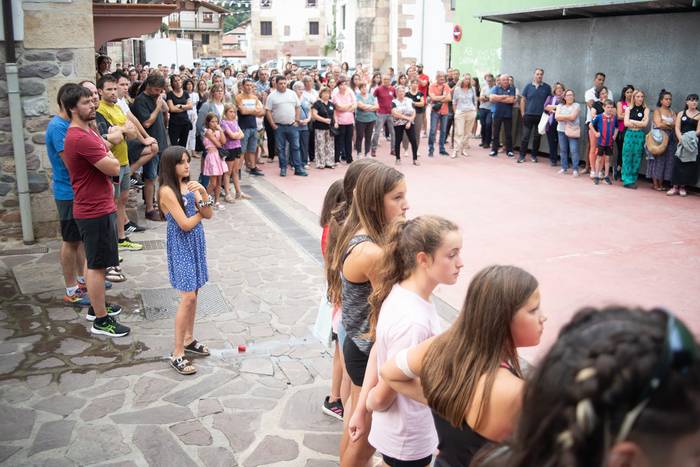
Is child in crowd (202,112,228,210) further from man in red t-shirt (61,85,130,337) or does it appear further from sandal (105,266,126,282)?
man in red t-shirt (61,85,130,337)

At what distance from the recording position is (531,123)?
1484cm

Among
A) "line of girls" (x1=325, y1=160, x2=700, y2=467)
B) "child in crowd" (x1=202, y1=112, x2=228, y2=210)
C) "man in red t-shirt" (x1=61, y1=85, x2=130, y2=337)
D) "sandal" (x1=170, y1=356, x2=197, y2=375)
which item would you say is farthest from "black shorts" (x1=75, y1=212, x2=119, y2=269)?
"child in crowd" (x1=202, y1=112, x2=228, y2=210)

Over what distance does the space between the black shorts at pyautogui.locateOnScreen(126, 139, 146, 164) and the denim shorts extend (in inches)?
137

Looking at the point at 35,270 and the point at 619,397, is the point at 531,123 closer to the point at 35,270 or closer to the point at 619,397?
the point at 35,270

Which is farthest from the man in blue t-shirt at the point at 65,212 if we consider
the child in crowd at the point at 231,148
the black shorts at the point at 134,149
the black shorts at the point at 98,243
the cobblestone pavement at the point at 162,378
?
the child in crowd at the point at 231,148

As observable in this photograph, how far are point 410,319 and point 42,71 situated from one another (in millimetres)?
7168

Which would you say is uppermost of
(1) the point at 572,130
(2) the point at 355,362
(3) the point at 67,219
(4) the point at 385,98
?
(4) the point at 385,98

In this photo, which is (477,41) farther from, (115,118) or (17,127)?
(17,127)

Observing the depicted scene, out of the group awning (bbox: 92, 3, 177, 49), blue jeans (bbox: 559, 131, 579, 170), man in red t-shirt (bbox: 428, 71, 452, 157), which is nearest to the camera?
awning (bbox: 92, 3, 177, 49)

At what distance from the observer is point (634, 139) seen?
12.1m

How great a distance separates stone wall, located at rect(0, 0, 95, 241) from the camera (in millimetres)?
8211

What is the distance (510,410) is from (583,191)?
10596mm

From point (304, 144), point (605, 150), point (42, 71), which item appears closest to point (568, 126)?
point (605, 150)

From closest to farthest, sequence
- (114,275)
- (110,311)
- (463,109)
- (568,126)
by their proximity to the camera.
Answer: (110,311) < (114,275) < (568,126) < (463,109)
